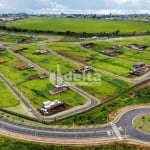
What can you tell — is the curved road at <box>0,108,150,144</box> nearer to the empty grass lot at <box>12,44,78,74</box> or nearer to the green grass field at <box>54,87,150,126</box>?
the green grass field at <box>54,87,150,126</box>

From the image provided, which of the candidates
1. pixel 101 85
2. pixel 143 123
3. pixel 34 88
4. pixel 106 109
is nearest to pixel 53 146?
pixel 143 123

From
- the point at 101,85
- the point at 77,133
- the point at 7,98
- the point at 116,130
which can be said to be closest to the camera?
the point at 77,133

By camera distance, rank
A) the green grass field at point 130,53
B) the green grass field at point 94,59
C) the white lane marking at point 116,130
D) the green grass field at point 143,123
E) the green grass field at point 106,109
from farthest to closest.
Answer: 1. the green grass field at point 130,53
2. the green grass field at point 94,59
3. the green grass field at point 106,109
4. the green grass field at point 143,123
5. the white lane marking at point 116,130

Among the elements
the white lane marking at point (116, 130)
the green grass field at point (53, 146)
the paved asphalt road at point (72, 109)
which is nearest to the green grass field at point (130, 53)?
the paved asphalt road at point (72, 109)

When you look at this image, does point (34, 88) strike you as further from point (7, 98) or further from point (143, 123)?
point (143, 123)

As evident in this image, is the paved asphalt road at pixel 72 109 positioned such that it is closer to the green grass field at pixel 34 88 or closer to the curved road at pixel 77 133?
the green grass field at pixel 34 88

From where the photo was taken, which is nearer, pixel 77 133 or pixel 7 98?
pixel 77 133

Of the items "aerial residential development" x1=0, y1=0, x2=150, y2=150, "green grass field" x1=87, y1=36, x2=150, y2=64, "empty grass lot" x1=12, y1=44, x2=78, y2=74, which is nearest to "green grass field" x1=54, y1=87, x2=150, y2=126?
"aerial residential development" x1=0, y1=0, x2=150, y2=150
